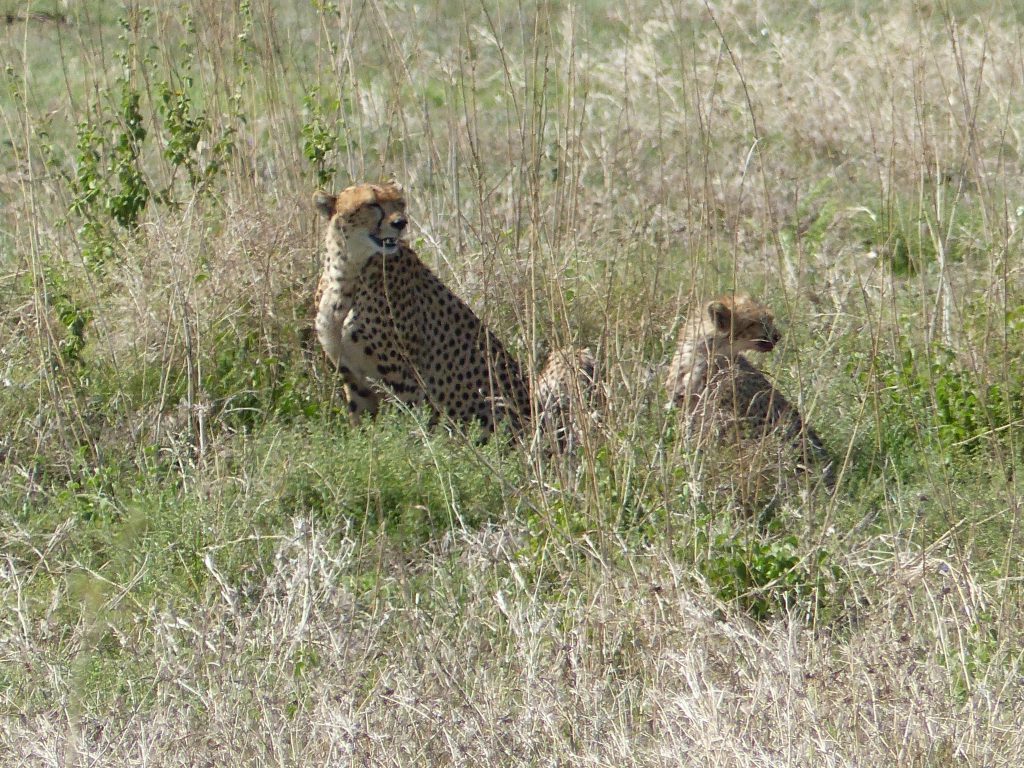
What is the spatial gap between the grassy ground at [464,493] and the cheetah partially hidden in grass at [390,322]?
4.5 inches

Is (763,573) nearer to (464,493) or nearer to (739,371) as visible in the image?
(464,493)

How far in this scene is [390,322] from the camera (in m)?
4.64

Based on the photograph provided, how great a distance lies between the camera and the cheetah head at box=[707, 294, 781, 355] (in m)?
4.15

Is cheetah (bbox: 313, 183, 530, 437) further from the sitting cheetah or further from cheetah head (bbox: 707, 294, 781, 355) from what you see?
cheetah head (bbox: 707, 294, 781, 355)

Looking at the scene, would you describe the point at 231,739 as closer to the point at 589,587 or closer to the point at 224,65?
the point at 589,587

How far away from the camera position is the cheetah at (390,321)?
4512 mm

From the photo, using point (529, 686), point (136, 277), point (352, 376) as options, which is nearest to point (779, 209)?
point (352, 376)

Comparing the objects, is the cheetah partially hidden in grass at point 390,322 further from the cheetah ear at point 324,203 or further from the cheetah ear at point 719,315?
the cheetah ear at point 719,315

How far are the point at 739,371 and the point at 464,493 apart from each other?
2.65 feet

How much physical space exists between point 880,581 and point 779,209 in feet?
11.0

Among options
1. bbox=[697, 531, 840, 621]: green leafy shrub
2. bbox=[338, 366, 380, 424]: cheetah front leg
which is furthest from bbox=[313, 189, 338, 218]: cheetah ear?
bbox=[697, 531, 840, 621]: green leafy shrub

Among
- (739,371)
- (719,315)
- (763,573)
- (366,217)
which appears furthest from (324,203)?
(763,573)

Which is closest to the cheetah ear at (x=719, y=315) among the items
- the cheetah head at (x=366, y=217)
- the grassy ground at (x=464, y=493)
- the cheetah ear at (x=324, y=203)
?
the grassy ground at (x=464, y=493)

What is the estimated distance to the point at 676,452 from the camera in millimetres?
3268
